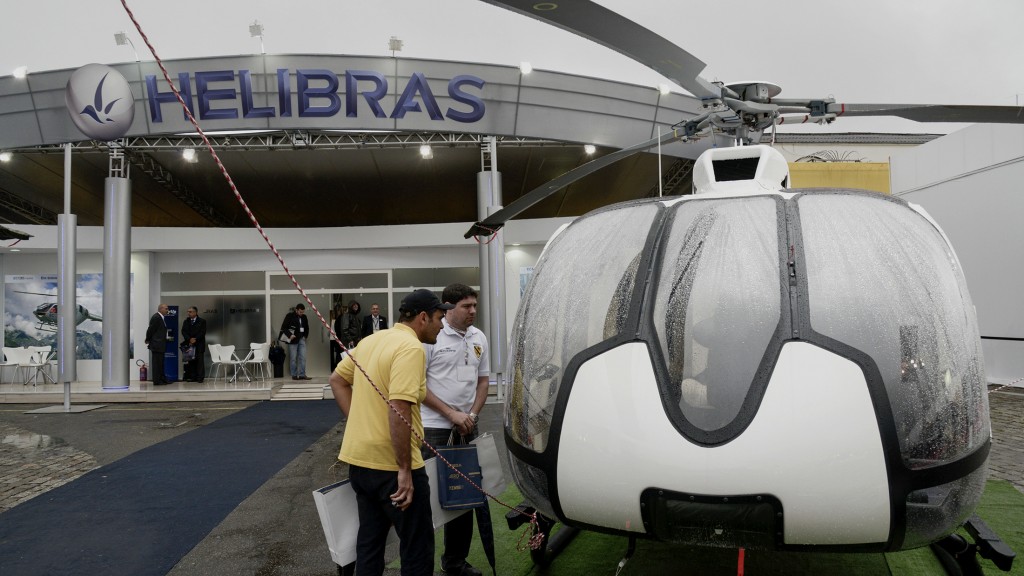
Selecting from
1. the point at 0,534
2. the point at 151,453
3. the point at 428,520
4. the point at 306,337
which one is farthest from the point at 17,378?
the point at 428,520

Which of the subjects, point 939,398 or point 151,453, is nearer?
point 939,398

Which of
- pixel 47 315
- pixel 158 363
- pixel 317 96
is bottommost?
pixel 158 363

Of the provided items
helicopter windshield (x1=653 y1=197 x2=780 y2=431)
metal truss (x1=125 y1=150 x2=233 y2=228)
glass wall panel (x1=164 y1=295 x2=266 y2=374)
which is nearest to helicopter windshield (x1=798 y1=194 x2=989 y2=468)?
helicopter windshield (x1=653 y1=197 x2=780 y2=431)

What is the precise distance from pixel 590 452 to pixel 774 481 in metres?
0.53

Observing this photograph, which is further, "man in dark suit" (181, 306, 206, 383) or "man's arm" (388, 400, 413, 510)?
"man in dark suit" (181, 306, 206, 383)

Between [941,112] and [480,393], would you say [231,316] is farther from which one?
[941,112]

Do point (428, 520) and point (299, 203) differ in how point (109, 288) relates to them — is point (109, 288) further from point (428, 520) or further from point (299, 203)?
point (428, 520)

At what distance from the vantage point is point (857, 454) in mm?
1869

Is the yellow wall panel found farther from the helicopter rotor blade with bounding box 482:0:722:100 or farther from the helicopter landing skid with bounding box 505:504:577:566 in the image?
the helicopter rotor blade with bounding box 482:0:722:100

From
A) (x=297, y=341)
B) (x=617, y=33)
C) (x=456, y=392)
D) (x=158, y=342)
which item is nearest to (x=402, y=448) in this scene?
(x=456, y=392)

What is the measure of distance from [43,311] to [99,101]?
602cm

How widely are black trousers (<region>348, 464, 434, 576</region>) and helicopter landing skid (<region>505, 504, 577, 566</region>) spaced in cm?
55

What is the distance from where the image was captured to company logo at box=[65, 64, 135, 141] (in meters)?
10.5

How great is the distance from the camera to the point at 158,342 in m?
12.9
